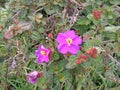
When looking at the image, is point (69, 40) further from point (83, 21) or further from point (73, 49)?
point (83, 21)

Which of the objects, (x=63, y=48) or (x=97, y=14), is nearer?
(x=63, y=48)

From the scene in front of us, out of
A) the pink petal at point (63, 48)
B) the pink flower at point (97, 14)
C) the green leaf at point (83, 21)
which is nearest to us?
the pink petal at point (63, 48)

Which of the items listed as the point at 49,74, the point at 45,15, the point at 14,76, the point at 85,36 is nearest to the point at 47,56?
the point at 49,74

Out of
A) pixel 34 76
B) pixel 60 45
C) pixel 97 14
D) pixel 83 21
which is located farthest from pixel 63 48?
pixel 83 21

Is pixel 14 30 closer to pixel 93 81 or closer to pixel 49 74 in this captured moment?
pixel 49 74

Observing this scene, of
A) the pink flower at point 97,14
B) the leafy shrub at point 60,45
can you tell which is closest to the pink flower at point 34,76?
the leafy shrub at point 60,45

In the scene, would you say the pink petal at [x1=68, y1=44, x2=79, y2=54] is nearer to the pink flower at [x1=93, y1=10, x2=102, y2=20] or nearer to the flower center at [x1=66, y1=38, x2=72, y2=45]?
the flower center at [x1=66, y1=38, x2=72, y2=45]

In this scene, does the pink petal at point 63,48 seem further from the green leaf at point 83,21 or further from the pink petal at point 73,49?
the green leaf at point 83,21

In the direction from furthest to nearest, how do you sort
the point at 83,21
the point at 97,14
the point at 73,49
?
1. the point at 83,21
2. the point at 97,14
3. the point at 73,49
